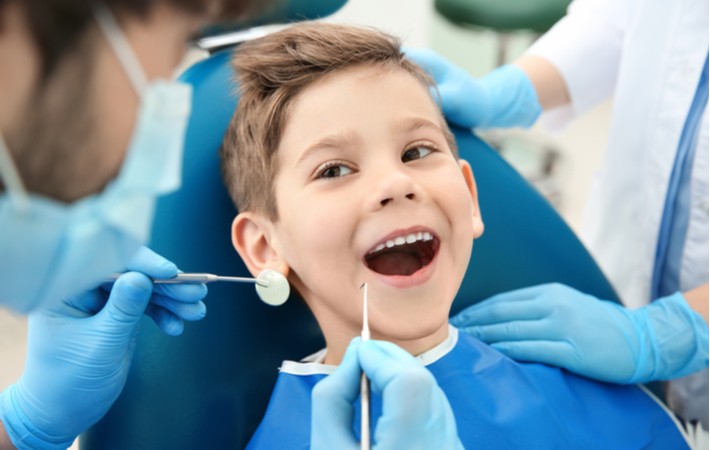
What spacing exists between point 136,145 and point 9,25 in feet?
0.43

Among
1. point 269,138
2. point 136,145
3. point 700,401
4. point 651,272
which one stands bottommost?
point 700,401

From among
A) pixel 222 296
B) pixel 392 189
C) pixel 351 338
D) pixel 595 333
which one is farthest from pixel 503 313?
pixel 222 296

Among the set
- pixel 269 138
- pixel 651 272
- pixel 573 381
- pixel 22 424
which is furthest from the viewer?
pixel 651 272

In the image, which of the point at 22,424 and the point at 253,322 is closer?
the point at 22,424

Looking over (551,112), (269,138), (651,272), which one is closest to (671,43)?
(551,112)

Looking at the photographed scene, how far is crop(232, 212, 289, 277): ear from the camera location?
111 centimetres

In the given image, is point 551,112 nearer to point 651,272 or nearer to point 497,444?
point 651,272

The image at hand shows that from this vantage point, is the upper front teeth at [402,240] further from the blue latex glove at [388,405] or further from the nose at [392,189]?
the blue latex glove at [388,405]

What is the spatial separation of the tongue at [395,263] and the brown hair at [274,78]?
241 millimetres

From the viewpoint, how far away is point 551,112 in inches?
68.1

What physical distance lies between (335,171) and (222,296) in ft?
1.13

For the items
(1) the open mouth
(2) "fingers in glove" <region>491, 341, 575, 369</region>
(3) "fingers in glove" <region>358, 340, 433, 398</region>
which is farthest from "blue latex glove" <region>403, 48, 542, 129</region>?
(3) "fingers in glove" <region>358, 340, 433, 398</region>

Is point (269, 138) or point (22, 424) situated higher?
point (269, 138)

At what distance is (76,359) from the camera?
929 millimetres
